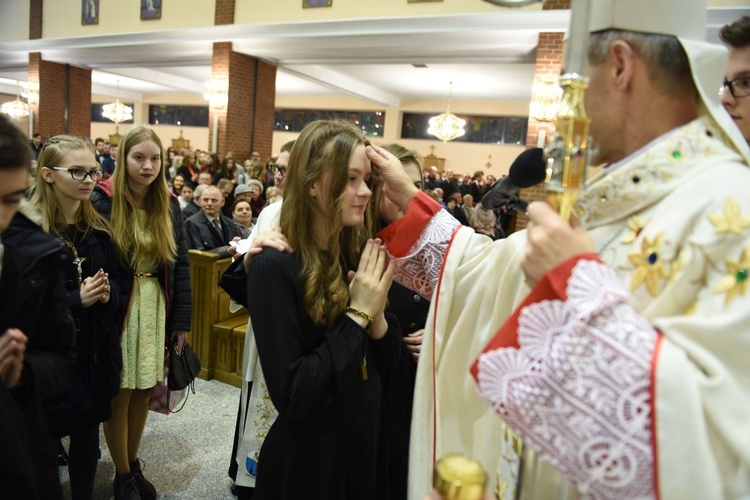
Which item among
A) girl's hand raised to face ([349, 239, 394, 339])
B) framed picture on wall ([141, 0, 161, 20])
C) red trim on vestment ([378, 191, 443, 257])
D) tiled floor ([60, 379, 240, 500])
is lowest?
tiled floor ([60, 379, 240, 500])

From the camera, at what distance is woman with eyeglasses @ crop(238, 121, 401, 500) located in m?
1.34

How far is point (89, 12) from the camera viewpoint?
11688 mm

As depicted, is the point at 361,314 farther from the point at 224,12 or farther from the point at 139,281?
the point at 224,12

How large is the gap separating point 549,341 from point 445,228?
2.48ft

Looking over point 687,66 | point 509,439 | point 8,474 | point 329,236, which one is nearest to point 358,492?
point 509,439

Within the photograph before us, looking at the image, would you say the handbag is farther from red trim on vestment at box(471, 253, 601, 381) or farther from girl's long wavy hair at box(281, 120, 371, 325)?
red trim on vestment at box(471, 253, 601, 381)

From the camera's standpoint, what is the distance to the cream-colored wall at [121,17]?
1025 centimetres

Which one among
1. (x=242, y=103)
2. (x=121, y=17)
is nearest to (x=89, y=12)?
(x=121, y=17)

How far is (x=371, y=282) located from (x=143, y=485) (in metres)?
1.92

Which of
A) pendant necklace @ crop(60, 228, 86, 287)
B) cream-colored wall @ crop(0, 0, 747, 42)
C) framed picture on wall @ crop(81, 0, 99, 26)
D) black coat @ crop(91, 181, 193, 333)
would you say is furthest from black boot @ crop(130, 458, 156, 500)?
framed picture on wall @ crop(81, 0, 99, 26)

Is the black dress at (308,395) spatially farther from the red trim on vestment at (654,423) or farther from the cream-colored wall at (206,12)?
the cream-colored wall at (206,12)

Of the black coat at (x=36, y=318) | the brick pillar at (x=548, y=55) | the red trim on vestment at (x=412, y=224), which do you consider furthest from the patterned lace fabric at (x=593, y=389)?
the brick pillar at (x=548, y=55)

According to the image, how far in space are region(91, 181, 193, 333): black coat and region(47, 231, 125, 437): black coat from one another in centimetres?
24

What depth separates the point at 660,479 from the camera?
73 centimetres
